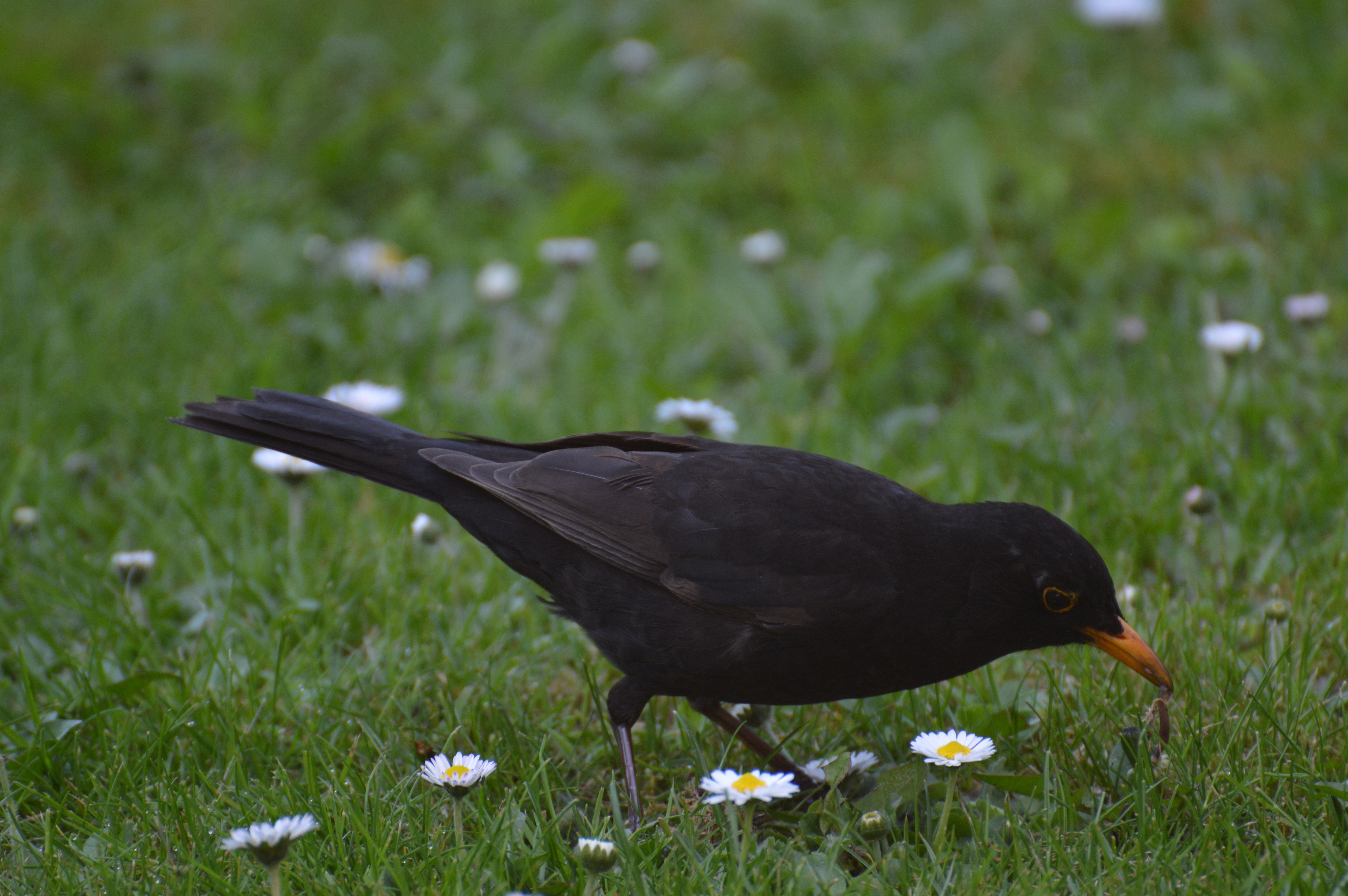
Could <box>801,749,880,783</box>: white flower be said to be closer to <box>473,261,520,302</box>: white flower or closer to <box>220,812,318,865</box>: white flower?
<box>220,812,318,865</box>: white flower

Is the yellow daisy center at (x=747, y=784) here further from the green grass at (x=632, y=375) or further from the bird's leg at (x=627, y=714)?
the bird's leg at (x=627, y=714)

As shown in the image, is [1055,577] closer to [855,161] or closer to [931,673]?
[931,673]

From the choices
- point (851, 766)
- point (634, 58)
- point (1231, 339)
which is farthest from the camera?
point (634, 58)

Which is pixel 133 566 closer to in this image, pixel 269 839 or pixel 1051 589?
pixel 269 839

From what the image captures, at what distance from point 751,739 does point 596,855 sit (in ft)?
2.54

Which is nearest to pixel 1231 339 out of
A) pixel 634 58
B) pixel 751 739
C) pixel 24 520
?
pixel 751 739

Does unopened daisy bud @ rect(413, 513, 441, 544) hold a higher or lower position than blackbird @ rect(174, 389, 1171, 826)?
higher

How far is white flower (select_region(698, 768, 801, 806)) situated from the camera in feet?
7.52

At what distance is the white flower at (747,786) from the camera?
2293 mm

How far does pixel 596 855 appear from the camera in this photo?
88.7 inches

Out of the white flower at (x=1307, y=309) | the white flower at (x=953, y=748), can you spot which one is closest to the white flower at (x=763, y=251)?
the white flower at (x=1307, y=309)

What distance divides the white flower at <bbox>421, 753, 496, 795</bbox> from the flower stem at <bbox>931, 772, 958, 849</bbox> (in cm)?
88

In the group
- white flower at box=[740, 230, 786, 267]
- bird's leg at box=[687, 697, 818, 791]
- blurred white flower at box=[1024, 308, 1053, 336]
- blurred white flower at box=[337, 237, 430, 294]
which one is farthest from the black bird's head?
blurred white flower at box=[337, 237, 430, 294]

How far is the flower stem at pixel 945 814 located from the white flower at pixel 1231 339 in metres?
2.20
